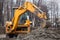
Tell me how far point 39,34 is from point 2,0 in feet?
87.0

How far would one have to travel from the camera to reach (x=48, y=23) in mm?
10703

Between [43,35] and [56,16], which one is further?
[56,16]

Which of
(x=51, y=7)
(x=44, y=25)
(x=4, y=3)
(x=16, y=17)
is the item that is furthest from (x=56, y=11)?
(x=44, y=25)

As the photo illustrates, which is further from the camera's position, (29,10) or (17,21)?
(17,21)

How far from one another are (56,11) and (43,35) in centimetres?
3386

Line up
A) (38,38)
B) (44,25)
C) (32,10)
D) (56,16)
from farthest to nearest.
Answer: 1. (56,16)
2. (32,10)
3. (44,25)
4. (38,38)

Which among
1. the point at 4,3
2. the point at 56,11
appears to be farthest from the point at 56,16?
the point at 4,3

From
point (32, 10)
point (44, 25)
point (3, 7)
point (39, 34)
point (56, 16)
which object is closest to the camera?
point (39, 34)

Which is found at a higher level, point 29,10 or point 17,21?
point 29,10

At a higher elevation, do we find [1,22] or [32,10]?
[32,10]

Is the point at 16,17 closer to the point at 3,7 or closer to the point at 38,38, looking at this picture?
the point at 38,38

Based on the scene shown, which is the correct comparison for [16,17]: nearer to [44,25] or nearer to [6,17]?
[44,25]

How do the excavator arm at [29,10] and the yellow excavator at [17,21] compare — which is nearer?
the excavator arm at [29,10]

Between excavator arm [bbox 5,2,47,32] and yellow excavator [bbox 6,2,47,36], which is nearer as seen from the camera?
excavator arm [bbox 5,2,47,32]
